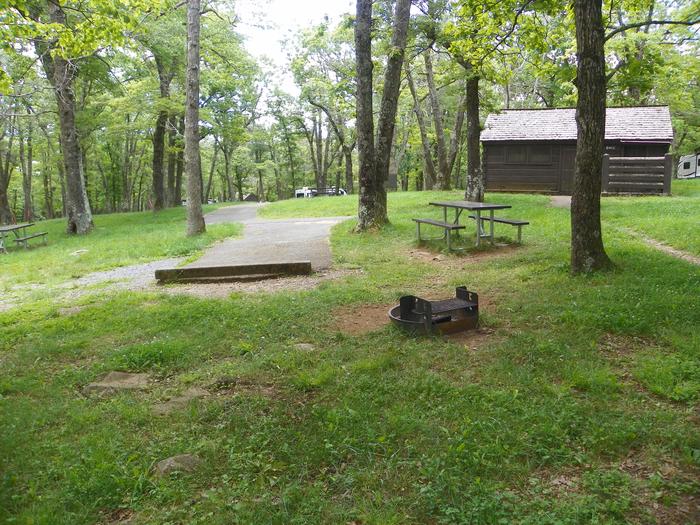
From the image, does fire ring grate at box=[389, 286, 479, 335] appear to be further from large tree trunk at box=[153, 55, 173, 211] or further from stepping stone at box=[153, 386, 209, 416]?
large tree trunk at box=[153, 55, 173, 211]

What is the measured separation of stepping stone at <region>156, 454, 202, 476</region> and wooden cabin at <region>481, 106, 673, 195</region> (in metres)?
21.0

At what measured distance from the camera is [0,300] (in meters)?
8.49

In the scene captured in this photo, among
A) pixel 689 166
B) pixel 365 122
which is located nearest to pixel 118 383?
pixel 365 122

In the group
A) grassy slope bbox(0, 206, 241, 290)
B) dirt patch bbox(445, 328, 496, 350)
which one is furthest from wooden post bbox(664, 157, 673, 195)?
dirt patch bbox(445, 328, 496, 350)

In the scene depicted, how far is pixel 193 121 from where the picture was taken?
13.8 m

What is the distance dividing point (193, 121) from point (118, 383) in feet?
34.8

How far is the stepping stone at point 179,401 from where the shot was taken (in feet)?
13.4

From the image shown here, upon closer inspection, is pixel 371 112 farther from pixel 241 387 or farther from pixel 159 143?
pixel 159 143

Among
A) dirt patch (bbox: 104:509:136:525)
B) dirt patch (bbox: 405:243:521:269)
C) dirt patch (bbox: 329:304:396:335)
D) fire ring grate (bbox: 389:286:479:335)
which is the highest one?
dirt patch (bbox: 405:243:521:269)

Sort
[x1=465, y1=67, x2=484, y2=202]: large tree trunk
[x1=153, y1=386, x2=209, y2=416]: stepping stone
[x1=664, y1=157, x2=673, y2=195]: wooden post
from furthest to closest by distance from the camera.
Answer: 1. [x1=664, y1=157, x2=673, y2=195]: wooden post
2. [x1=465, y1=67, x2=484, y2=202]: large tree trunk
3. [x1=153, y1=386, x2=209, y2=416]: stepping stone

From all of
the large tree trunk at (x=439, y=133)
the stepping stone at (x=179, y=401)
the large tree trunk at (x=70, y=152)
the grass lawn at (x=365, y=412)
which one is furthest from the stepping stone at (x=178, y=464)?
the large tree trunk at (x=439, y=133)

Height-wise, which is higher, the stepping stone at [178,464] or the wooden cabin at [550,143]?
the wooden cabin at [550,143]

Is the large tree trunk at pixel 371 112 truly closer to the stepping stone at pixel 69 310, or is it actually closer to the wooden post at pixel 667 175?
the stepping stone at pixel 69 310

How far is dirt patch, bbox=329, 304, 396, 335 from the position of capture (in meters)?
5.88
